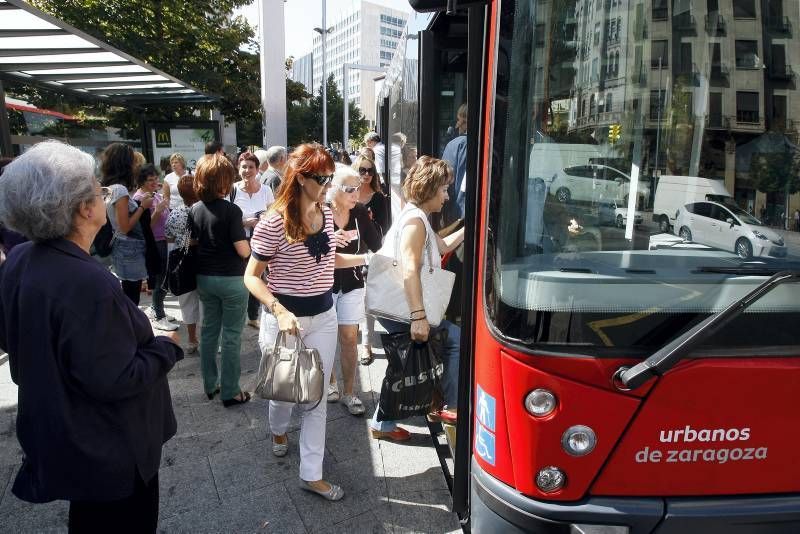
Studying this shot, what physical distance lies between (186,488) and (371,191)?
308 cm

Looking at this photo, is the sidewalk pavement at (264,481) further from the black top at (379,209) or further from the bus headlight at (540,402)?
the black top at (379,209)

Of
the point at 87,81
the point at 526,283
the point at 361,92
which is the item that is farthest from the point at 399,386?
the point at 361,92

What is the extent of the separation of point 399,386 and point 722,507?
5.30 feet

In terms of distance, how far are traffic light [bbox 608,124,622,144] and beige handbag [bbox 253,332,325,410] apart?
5.48ft

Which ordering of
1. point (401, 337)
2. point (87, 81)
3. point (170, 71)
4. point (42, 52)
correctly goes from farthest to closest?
point (170, 71), point (87, 81), point (42, 52), point (401, 337)

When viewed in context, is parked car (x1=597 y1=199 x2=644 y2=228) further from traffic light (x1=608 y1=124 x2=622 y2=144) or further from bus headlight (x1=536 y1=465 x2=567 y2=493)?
bus headlight (x1=536 y1=465 x2=567 y2=493)

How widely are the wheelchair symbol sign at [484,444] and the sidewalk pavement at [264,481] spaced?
0.94 m

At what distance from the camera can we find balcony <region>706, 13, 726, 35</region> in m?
1.88

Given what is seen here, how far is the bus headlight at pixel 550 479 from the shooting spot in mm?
1919

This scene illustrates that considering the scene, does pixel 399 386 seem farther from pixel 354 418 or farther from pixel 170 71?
pixel 170 71

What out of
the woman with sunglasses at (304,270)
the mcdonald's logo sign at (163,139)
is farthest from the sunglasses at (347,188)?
the mcdonald's logo sign at (163,139)

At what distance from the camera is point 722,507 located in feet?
6.18

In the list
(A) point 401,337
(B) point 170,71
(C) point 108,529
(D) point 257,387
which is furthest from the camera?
(B) point 170,71

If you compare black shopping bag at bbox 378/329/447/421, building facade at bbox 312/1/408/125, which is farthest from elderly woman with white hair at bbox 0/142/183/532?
building facade at bbox 312/1/408/125
